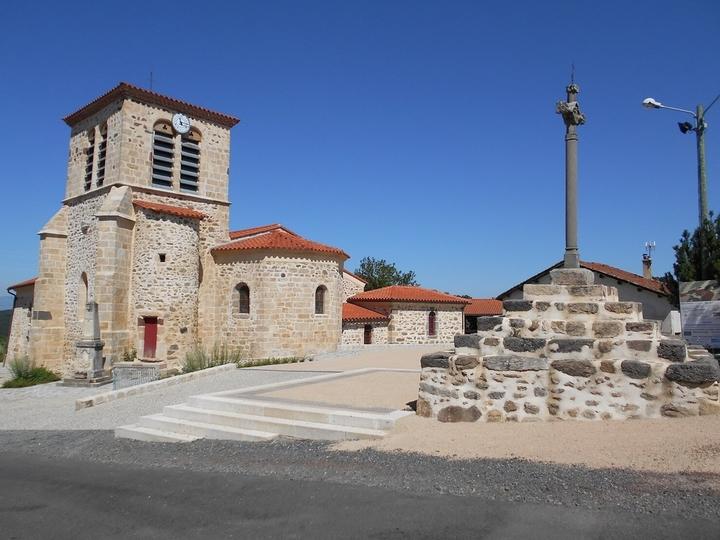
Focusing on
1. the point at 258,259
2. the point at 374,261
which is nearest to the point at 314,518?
the point at 258,259

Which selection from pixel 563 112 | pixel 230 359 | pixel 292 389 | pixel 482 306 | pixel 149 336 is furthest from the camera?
pixel 482 306

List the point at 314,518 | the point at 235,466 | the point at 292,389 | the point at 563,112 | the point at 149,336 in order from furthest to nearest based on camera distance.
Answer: the point at 149,336 < the point at 292,389 < the point at 563,112 < the point at 235,466 < the point at 314,518

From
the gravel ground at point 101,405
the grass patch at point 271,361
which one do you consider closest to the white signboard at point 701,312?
the gravel ground at point 101,405

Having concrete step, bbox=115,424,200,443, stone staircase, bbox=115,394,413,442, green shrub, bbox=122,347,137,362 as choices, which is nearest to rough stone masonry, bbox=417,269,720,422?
stone staircase, bbox=115,394,413,442

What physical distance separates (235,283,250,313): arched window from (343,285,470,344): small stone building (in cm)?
966

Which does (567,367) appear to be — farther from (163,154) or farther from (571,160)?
(163,154)

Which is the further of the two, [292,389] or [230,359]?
[230,359]

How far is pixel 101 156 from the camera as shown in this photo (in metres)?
22.7

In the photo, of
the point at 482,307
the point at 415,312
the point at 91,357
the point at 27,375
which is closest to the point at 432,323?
the point at 415,312

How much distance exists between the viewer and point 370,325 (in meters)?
28.8

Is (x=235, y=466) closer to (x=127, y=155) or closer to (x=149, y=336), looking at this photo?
(x=149, y=336)

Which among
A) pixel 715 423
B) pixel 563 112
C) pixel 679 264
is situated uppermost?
pixel 563 112

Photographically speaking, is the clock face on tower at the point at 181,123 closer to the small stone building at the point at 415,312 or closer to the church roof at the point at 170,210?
the church roof at the point at 170,210

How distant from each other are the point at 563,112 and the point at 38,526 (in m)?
8.35
